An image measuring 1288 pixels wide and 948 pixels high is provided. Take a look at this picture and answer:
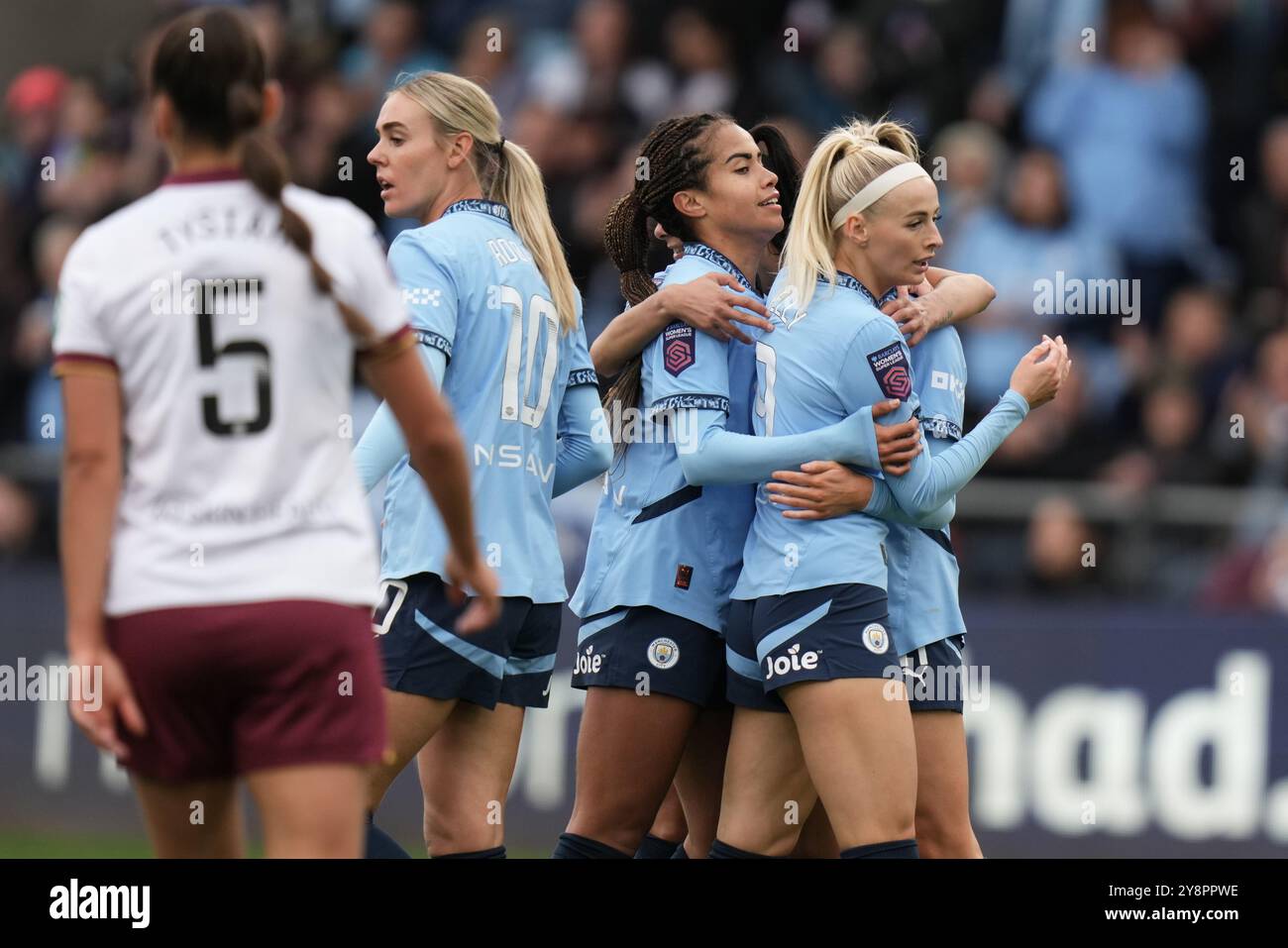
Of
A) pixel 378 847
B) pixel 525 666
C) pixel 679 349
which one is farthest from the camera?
pixel 525 666

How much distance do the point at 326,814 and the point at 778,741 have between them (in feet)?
6.01

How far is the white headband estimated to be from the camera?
4.93 metres

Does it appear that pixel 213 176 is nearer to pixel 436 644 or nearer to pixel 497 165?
pixel 436 644

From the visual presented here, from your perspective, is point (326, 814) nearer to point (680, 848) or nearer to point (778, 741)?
point (778, 741)

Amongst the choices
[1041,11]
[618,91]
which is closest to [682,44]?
[618,91]

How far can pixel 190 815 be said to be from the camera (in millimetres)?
3424

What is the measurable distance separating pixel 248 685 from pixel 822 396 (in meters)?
1.97

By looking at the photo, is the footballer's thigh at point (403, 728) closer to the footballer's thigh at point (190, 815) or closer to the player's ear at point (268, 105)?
the footballer's thigh at point (190, 815)

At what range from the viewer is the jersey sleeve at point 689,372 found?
4.92 meters

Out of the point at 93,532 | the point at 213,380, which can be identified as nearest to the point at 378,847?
the point at 93,532

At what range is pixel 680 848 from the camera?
5.62m

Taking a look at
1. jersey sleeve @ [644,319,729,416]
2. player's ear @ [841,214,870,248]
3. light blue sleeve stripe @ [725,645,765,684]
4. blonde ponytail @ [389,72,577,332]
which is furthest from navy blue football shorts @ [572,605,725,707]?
player's ear @ [841,214,870,248]
